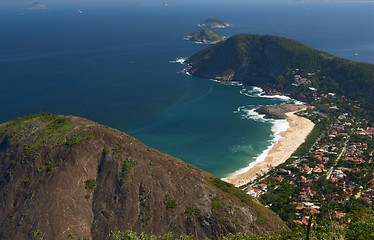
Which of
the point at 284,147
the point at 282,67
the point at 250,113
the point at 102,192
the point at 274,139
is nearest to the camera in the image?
the point at 102,192

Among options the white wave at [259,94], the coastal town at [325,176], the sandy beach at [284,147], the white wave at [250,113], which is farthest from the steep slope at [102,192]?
the white wave at [259,94]

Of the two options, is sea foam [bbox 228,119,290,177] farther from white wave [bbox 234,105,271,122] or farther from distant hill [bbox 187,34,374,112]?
distant hill [bbox 187,34,374,112]

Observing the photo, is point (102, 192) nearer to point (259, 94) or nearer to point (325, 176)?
point (325, 176)

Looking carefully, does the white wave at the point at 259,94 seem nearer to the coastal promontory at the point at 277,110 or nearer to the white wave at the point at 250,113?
Result: the coastal promontory at the point at 277,110

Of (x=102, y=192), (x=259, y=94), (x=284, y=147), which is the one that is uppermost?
(x=102, y=192)

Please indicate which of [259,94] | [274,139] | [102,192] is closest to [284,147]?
[274,139]

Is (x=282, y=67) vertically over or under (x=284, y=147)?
over

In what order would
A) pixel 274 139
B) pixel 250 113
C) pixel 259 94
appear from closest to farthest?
pixel 274 139 < pixel 250 113 < pixel 259 94
